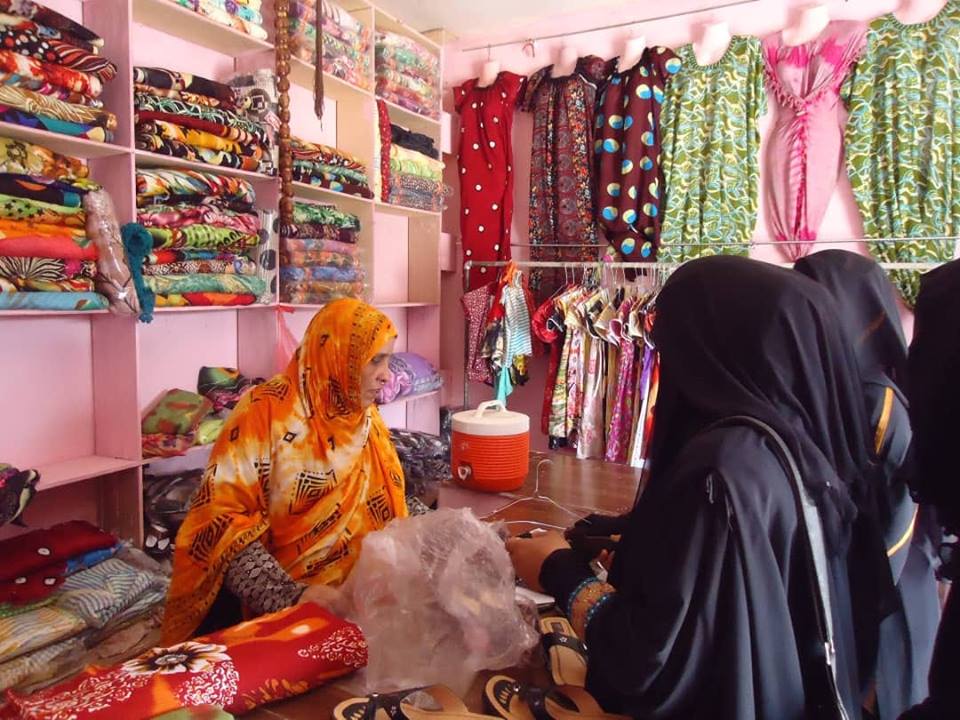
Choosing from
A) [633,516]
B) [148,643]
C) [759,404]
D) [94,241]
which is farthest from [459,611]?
[94,241]

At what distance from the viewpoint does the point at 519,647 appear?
1.04m

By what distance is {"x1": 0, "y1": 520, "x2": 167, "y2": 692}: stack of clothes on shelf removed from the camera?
1801 mm

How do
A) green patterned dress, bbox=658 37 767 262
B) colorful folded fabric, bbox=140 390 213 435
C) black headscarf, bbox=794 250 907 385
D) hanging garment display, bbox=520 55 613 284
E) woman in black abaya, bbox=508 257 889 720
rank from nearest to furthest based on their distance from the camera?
woman in black abaya, bbox=508 257 889 720 → black headscarf, bbox=794 250 907 385 → colorful folded fabric, bbox=140 390 213 435 → green patterned dress, bbox=658 37 767 262 → hanging garment display, bbox=520 55 613 284

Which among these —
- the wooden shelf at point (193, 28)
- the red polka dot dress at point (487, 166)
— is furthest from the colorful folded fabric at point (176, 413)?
the red polka dot dress at point (487, 166)

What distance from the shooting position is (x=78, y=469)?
7.33 ft

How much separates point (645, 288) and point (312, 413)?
2.20 meters

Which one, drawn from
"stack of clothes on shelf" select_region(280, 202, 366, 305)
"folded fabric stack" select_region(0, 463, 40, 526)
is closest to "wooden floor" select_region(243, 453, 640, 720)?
"folded fabric stack" select_region(0, 463, 40, 526)

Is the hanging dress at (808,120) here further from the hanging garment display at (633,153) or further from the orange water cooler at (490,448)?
the orange water cooler at (490,448)

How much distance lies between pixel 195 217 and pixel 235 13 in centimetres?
80

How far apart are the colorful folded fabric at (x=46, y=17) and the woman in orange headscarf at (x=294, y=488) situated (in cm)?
120

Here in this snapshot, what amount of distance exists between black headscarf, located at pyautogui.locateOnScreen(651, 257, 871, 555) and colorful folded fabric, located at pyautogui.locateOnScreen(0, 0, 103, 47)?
1.97 m

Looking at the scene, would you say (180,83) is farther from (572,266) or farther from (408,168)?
(572,266)

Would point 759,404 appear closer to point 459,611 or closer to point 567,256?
point 459,611

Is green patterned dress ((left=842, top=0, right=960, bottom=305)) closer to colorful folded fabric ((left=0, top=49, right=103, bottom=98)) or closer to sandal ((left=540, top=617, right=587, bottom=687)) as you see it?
sandal ((left=540, top=617, right=587, bottom=687))
